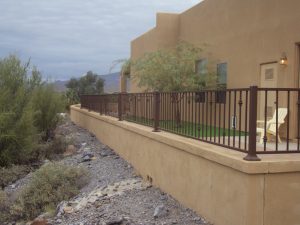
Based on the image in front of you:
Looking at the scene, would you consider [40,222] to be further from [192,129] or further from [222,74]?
[222,74]

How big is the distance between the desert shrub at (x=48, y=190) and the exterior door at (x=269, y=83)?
5.01 m

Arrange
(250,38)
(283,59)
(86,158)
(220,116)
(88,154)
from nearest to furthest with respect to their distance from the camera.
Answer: (220,116), (283,59), (250,38), (86,158), (88,154)

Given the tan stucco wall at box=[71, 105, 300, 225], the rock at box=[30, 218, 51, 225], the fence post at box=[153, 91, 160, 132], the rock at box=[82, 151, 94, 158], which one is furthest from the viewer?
the rock at box=[82, 151, 94, 158]

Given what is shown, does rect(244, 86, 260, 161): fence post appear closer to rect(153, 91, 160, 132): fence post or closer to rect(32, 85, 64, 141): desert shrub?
rect(153, 91, 160, 132): fence post

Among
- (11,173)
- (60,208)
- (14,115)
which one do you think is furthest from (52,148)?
(60,208)

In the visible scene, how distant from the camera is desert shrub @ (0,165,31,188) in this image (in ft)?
41.6

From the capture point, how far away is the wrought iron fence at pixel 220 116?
19.6 feet

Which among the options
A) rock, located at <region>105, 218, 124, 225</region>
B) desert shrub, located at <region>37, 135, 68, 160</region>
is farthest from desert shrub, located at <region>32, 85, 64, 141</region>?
rock, located at <region>105, 218, 124, 225</region>

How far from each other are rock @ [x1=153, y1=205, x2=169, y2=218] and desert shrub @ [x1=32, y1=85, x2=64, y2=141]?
1112 cm

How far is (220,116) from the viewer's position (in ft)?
23.7

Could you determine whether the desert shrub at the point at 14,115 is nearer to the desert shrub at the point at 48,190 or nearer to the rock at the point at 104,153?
the rock at the point at 104,153

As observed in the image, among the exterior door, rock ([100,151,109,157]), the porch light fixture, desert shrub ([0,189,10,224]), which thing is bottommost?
desert shrub ([0,189,10,224])

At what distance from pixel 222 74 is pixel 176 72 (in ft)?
5.15

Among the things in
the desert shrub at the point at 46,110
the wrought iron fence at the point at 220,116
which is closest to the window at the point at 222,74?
the wrought iron fence at the point at 220,116
